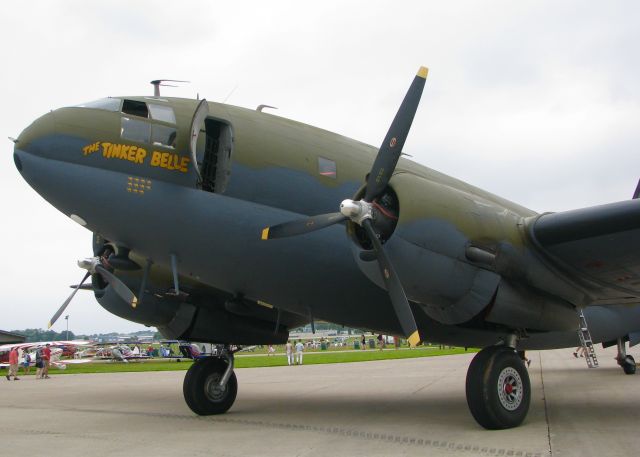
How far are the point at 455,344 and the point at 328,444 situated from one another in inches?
158

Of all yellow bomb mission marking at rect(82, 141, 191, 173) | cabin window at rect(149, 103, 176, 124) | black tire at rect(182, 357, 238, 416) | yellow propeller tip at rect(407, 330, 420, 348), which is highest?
cabin window at rect(149, 103, 176, 124)

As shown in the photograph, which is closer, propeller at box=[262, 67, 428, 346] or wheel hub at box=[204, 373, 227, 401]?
propeller at box=[262, 67, 428, 346]

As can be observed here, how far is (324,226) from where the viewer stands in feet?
25.0

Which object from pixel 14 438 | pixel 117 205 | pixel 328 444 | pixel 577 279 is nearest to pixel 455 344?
pixel 577 279

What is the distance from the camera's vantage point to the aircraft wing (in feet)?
25.2

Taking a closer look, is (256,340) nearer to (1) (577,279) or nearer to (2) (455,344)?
(2) (455,344)

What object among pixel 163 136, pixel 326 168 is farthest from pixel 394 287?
pixel 163 136

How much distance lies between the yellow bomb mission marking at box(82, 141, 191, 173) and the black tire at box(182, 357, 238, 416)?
416 centimetres

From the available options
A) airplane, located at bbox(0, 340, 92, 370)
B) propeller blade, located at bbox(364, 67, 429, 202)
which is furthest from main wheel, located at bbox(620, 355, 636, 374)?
airplane, located at bbox(0, 340, 92, 370)

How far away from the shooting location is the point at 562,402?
11.2 metres

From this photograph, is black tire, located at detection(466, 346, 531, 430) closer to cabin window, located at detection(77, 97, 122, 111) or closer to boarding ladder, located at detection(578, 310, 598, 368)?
boarding ladder, located at detection(578, 310, 598, 368)

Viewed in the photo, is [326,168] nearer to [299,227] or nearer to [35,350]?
[299,227]

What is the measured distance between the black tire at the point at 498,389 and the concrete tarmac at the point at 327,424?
0.62ft

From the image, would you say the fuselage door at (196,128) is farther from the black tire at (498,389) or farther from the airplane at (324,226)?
the black tire at (498,389)
